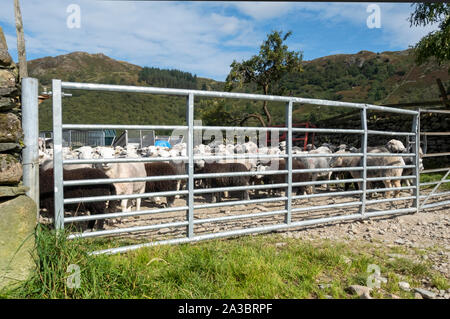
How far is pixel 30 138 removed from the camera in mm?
2986

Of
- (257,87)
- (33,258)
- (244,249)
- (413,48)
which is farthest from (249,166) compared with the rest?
(257,87)

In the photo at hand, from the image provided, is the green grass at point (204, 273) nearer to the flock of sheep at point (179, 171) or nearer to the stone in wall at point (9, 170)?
the stone in wall at point (9, 170)

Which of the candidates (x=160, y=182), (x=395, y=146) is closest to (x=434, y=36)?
→ (x=395, y=146)

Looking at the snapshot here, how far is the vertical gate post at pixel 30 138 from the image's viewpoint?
2.95m

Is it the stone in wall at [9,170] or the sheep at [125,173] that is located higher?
the stone in wall at [9,170]

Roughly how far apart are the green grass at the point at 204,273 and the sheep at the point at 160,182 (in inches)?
138

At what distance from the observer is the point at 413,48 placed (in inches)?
527

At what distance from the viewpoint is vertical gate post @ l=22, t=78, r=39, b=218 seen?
295 cm

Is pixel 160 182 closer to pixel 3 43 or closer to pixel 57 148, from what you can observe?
pixel 57 148

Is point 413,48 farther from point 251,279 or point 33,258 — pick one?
point 33,258

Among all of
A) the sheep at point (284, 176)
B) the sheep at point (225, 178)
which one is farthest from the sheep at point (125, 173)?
the sheep at point (284, 176)

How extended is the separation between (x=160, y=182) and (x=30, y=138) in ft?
14.3

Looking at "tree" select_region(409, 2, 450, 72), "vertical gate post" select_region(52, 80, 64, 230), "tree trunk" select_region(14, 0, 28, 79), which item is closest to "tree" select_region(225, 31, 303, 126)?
"tree" select_region(409, 2, 450, 72)

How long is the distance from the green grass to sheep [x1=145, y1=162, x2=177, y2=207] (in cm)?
350
